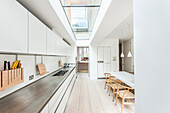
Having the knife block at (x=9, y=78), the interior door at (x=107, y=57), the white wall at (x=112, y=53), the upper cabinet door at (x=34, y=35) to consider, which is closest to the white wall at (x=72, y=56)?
the white wall at (x=112, y=53)

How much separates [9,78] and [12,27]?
63cm

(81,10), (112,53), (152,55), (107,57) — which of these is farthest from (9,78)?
(112,53)

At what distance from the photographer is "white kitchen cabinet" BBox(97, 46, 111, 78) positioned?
204 inches

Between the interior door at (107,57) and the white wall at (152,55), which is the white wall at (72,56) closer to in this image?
the interior door at (107,57)

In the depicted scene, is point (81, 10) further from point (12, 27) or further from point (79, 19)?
point (12, 27)

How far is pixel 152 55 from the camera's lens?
44 centimetres

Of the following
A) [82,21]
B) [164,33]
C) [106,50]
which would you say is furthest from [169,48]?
[106,50]

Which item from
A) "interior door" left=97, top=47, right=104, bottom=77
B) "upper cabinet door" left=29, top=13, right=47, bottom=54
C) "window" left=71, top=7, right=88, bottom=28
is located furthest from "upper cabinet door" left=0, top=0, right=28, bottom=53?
"interior door" left=97, top=47, right=104, bottom=77

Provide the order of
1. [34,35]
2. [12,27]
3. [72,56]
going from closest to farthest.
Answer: [12,27] < [34,35] < [72,56]

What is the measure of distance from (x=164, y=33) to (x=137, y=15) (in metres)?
0.25

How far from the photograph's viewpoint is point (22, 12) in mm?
997

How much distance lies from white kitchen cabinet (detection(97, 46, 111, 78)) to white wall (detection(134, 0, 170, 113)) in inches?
184

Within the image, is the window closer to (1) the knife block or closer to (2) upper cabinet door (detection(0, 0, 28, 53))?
(2) upper cabinet door (detection(0, 0, 28, 53))

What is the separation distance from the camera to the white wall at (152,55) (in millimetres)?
366
